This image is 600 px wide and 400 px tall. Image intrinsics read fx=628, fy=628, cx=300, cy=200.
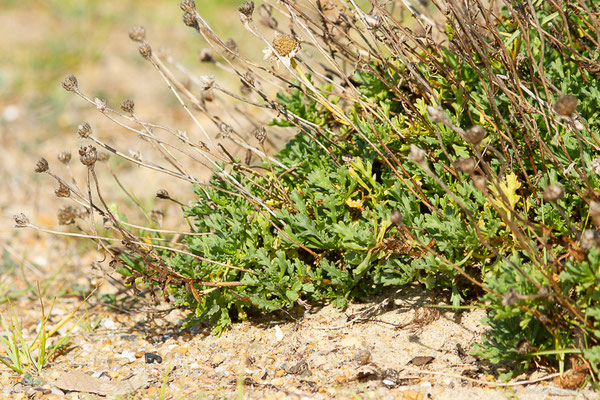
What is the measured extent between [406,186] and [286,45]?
2.83 feet

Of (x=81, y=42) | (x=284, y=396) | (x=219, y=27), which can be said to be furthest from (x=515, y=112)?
(x=81, y=42)

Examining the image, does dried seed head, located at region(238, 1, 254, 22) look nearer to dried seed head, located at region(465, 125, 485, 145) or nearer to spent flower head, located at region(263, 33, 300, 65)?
spent flower head, located at region(263, 33, 300, 65)

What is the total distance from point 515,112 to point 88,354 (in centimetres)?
243

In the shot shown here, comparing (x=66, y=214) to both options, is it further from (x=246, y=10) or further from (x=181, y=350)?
(x=246, y=10)

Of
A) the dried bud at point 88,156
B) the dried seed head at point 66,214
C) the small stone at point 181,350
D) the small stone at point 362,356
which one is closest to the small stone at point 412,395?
the small stone at point 362,356

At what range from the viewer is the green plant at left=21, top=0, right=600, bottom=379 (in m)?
2.59

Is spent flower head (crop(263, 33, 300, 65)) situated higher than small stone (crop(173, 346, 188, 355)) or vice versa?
spent flower head (crop(263, 33, 300, 65))

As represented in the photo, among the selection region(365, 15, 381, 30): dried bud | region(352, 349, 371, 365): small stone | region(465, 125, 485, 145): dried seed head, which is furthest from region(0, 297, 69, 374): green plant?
region(465, 125, 485, 145): dried seed head

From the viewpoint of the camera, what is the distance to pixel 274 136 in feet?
14.0

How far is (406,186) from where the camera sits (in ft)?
9.80

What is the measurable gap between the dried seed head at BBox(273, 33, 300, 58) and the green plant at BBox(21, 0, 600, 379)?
1 cm

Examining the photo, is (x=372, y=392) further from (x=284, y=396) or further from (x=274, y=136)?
(x=274, y=136)

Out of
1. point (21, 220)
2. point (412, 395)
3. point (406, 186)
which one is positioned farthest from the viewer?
point (406, 186)

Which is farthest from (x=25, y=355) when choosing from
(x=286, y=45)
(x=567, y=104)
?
(x=567, y=104)
